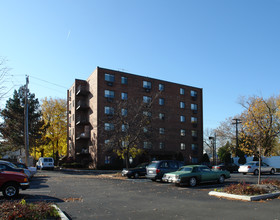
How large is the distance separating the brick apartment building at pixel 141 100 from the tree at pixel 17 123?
6741 millimetres

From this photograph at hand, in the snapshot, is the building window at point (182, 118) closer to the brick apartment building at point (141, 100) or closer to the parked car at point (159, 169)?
the brick apartment building at point (141, 100)

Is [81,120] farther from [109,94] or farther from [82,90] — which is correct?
[109,94]

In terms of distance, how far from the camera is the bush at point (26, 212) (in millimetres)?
6801

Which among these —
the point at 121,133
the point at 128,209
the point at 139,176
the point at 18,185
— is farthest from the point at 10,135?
the point at 128,209

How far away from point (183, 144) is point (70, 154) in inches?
866

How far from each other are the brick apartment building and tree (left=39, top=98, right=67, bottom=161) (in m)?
1.56

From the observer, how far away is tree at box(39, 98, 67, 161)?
175 ft

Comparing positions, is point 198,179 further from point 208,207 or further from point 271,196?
point 208,207

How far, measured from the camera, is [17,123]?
153ft

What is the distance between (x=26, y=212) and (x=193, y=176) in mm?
12563

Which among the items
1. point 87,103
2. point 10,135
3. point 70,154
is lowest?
point 70,154

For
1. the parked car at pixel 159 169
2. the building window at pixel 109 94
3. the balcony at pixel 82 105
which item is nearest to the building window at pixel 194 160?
the building window at pixel 109 94

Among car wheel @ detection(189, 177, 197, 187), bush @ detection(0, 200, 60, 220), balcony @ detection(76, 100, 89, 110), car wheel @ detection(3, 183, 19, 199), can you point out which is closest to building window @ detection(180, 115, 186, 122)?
balcony @ detection(76, 100, 89, 110)

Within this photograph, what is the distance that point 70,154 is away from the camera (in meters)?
54.0
